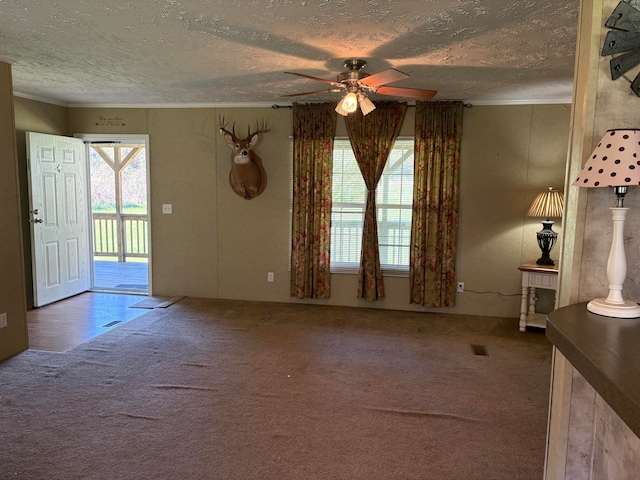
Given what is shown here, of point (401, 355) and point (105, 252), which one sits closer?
point (401, 355)

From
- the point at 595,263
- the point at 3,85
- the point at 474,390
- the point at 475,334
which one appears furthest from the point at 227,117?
the point at 595,263

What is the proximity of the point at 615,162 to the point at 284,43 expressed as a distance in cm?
221

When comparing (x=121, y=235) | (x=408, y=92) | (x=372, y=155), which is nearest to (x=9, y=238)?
(x=408, y=92)

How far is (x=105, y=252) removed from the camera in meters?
8.33

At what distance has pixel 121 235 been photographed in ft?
26.6

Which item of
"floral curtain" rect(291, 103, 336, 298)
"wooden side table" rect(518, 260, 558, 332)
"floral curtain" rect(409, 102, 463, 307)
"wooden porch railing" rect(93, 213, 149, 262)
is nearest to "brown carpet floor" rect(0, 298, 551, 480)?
"wooden side table" rect(518, 260, 558, 332)

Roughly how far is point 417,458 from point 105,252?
746 centimetres

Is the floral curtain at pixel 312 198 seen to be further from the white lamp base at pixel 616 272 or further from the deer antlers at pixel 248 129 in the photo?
the white lamp base at pixel 616 272

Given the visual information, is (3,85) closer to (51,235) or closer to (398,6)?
(51,235)

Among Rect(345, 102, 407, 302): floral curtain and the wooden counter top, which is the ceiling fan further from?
the wooden counter top

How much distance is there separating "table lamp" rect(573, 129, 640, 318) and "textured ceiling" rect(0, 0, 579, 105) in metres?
1.20

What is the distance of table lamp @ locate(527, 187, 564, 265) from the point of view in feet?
14.6

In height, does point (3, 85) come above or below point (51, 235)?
above

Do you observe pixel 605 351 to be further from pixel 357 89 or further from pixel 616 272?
pixel 357 89
